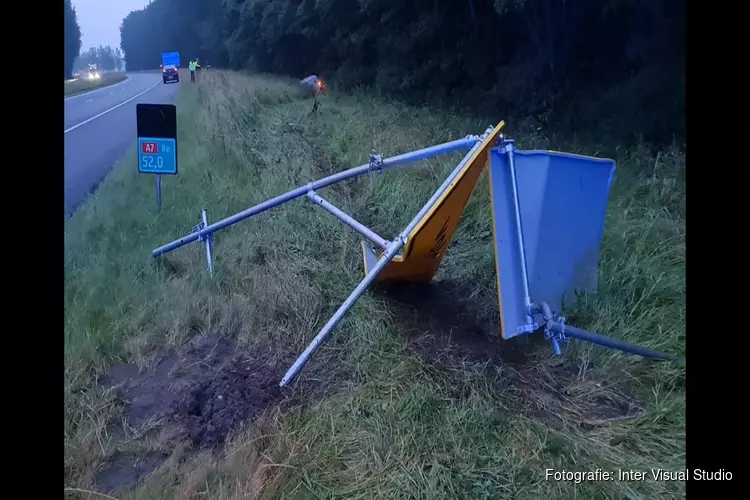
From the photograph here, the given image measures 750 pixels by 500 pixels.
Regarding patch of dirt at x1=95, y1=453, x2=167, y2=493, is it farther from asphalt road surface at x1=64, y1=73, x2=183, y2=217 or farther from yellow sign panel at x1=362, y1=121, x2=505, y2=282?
asphalt road surface at x1=64, y1=73, x2=183, y2=217

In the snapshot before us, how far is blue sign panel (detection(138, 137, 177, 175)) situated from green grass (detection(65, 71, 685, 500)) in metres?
0.43

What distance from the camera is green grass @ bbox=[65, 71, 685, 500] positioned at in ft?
8.59

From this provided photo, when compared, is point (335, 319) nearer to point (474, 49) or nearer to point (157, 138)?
point (157, 138)

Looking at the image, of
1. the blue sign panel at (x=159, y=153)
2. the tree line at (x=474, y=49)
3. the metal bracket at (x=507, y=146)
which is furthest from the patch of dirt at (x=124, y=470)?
the tree line at (x=474, y=49)

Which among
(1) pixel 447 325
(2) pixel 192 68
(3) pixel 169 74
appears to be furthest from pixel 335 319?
(2) pixel 192 68

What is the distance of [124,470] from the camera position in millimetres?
2775

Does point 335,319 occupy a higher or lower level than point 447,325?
higher

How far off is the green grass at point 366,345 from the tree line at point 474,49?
213 cm

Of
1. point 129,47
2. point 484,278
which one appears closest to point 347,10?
point 129,47

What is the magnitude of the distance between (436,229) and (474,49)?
13.6 m

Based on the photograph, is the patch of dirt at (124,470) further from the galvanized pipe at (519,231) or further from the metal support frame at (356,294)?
the galvanized pipe at (519,231)

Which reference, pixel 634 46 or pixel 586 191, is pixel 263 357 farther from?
pixel 634 46

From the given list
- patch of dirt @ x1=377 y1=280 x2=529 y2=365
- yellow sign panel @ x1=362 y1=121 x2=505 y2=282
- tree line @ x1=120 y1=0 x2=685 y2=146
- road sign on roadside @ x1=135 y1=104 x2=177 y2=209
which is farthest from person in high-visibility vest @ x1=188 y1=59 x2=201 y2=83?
patch of dirt @ x1=377 y1=280 x2=529 y2=365
